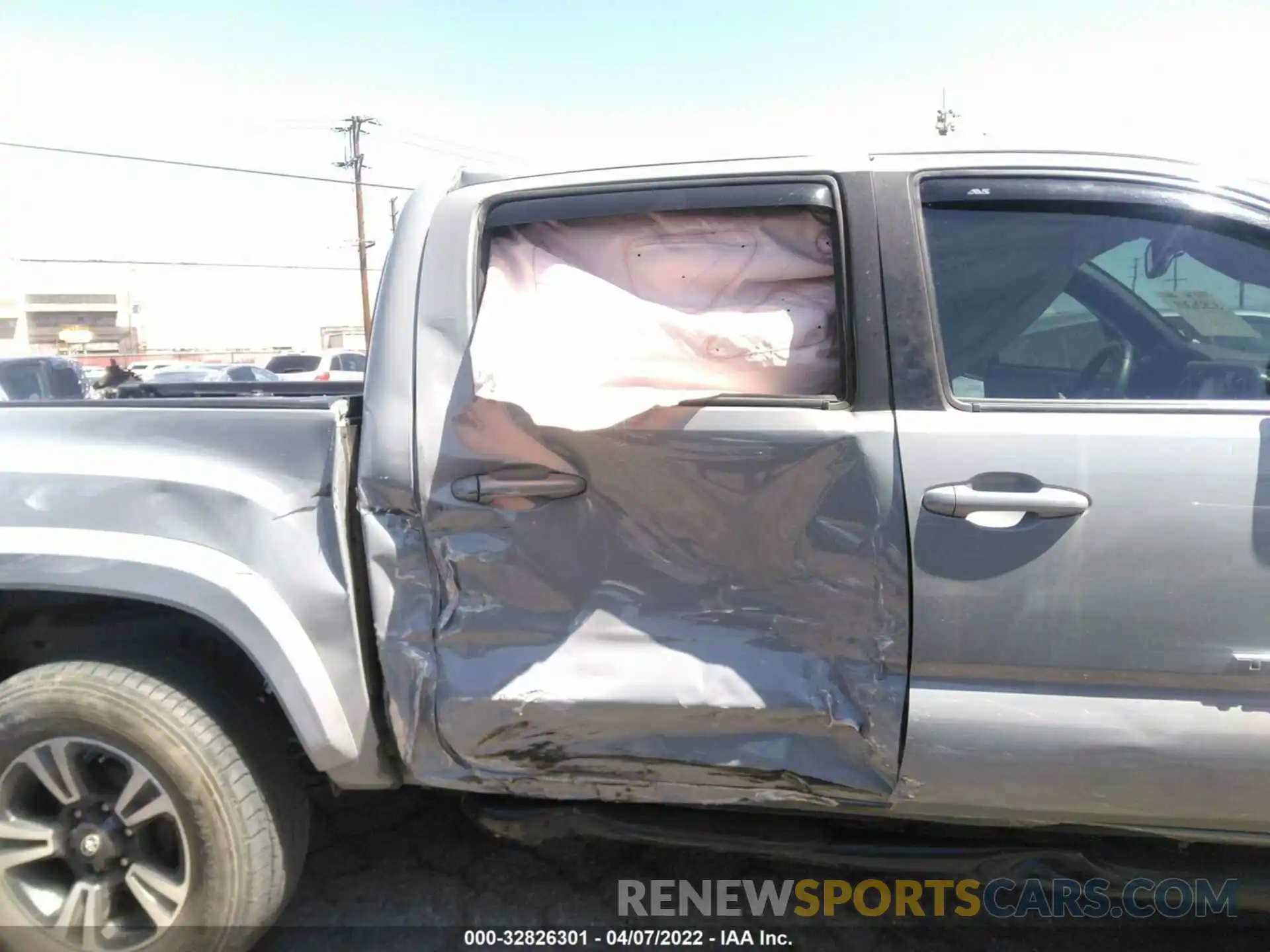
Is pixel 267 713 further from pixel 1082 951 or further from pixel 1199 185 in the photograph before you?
pixel 1199 185

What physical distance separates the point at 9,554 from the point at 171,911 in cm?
101

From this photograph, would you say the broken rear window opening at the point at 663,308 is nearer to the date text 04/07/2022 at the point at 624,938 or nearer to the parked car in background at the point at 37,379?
the date text 04/07/2022 at the point at 624,938

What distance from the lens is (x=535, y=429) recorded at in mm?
2004

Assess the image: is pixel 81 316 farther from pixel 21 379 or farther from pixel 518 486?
pixel 518 486

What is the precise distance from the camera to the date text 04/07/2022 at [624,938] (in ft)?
8.21

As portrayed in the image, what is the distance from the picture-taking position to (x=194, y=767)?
2.13m

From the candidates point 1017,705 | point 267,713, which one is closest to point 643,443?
point 1017,705

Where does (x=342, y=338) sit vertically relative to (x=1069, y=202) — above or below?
above

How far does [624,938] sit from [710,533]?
1.34m

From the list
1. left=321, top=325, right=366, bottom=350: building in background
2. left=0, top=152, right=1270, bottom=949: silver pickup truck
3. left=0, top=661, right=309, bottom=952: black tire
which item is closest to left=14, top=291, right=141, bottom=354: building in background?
left=321, top=325, right=366, bottom=350: building in background

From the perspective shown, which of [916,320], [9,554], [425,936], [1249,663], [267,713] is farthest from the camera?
[425,936]

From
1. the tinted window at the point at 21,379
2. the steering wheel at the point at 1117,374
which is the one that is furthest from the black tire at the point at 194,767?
the tinted window at the point at 21,379

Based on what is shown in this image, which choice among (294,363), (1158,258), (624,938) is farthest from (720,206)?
(294,363)

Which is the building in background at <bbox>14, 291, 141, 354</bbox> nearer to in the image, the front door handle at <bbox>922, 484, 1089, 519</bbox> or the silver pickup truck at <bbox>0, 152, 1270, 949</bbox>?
the silver pickup truck at <bbox>0, 152, 1270, 949</bbox>
